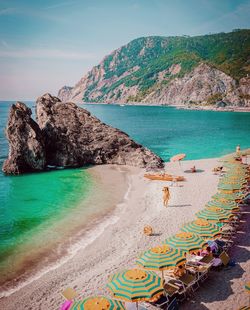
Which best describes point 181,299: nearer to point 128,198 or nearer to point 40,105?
point 128,198

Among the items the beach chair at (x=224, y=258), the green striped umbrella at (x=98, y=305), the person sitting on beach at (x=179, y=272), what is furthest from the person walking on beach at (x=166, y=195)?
the green striped umbrella at (x=98, y=305)

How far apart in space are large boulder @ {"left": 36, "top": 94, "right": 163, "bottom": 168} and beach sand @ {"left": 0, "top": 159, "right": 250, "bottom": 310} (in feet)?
48.8

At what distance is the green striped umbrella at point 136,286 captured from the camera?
10570 mm

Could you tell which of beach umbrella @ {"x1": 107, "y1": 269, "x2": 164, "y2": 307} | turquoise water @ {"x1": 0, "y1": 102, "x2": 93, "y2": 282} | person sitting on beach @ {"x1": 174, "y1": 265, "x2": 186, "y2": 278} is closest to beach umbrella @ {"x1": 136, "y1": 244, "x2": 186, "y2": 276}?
beach umbrella @ {"x1": 107, "y1": 269, "x2": 164, "y2": 307}

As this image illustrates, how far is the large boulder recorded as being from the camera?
154 feet

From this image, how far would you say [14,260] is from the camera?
61.7 feet

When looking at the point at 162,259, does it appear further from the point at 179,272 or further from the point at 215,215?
the point at 215,215

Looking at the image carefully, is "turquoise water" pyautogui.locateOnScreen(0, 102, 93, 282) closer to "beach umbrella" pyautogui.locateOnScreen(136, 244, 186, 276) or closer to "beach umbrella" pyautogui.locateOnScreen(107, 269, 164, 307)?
"beach umbrella" pyautogui.locateOnScreen(107, 269, 164, 307)

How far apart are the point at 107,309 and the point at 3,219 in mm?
19309

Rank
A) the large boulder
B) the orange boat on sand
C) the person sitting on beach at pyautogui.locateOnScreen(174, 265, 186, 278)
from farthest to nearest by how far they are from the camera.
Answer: the large boulder → the orange boat on sand → the person sitting on beach at pyautogui.locateOnScreen(174, 265, 186, 278)

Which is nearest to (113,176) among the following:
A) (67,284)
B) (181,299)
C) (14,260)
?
(14,260)

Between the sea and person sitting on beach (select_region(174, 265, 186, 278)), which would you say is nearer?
person sitting on beach (select_region(174, 265, 186, 278))

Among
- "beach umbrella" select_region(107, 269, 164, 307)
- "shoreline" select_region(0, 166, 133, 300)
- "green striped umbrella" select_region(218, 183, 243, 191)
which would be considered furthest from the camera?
"green striped umbrella" select_region(218, 183, 243, 191)

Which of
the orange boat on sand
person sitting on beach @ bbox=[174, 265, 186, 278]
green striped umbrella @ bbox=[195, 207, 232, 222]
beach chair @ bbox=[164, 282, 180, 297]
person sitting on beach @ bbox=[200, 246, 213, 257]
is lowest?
the orange boat on sand
